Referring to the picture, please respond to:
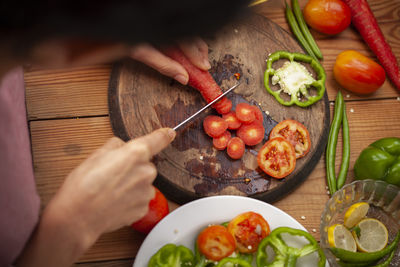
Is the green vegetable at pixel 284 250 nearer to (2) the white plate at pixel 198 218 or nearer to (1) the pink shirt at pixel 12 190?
(2) the white plate at pixel 198 218

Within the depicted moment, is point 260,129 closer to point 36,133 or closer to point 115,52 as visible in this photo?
point 36,133

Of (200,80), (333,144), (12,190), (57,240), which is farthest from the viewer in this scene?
(333,144)

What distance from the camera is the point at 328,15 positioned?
Answer: 2.04 meters

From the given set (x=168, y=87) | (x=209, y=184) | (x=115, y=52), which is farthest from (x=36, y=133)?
(x=115, y=52)

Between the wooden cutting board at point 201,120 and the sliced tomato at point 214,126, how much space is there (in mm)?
47

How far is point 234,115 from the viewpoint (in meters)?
1.86

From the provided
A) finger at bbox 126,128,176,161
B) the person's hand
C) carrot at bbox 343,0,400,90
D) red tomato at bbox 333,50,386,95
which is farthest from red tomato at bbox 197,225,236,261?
carrot at bbox 343,0,400,90

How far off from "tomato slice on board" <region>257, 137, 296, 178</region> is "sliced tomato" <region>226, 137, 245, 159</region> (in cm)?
10

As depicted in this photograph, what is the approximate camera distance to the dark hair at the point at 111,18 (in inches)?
16.3

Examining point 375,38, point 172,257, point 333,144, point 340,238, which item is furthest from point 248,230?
point 375,38

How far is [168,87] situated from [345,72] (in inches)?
37.6

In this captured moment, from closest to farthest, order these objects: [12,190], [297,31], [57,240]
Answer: [57,240], [12,190], [297,31]

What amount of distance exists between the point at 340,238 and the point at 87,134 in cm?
129

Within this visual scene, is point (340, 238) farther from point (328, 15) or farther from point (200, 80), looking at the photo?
point (328, 15)
